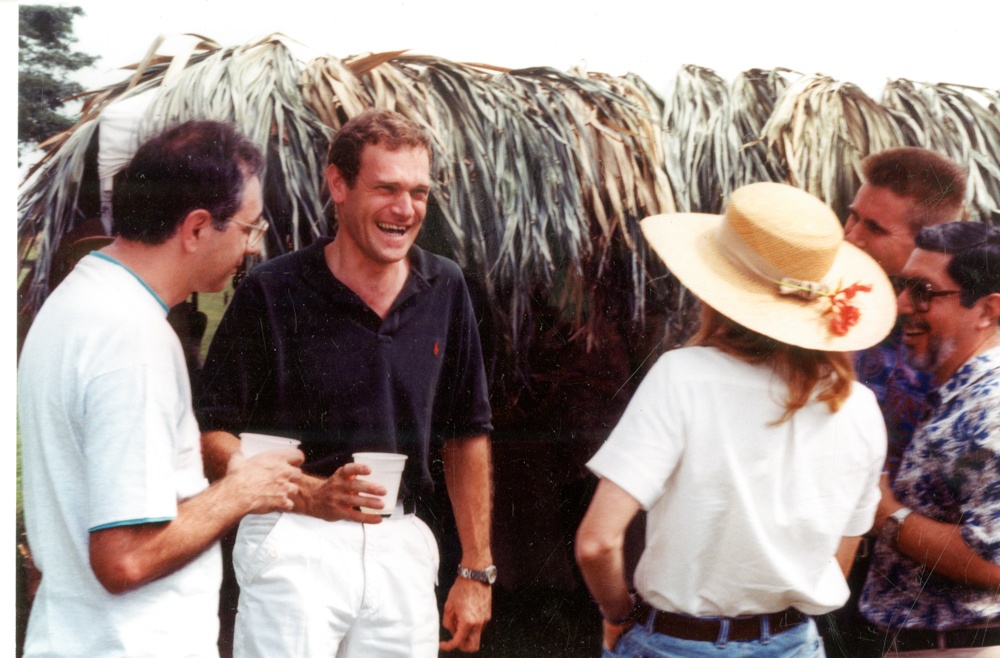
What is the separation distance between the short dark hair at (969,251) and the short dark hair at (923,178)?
0.16 ft

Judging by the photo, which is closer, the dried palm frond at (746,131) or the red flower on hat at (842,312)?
the red flower on hat at (842,312)

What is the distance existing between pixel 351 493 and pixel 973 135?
2.62m

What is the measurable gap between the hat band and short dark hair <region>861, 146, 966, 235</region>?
904 millimetres

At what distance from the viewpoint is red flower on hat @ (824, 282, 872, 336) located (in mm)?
2570

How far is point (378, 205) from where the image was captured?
2.95 metres

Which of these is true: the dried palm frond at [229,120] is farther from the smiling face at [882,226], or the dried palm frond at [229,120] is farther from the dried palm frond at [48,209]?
the smiling face at [882,226]

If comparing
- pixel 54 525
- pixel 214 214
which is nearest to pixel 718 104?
pixel 214 214

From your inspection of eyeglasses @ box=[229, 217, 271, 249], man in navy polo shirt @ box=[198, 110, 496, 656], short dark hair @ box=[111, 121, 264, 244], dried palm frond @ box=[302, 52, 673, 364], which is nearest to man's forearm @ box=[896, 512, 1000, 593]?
dried palm frond @ box=[302, 52, 673, 364]

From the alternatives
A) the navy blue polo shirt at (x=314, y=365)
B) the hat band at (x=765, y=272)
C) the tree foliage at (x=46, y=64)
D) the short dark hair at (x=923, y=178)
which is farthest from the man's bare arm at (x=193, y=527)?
the short dark hair at (x=923, y=178)

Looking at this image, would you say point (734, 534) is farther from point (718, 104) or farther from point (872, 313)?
point (718, 104)

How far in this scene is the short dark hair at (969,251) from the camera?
124 inches

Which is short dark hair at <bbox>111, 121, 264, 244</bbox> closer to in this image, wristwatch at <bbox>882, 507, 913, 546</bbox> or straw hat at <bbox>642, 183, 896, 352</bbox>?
straw hat at <bbox>642, 183, 896, 352</bbox>

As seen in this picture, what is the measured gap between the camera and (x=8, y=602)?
3090 millimetres

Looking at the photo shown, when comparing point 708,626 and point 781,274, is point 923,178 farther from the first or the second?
point 708,626
